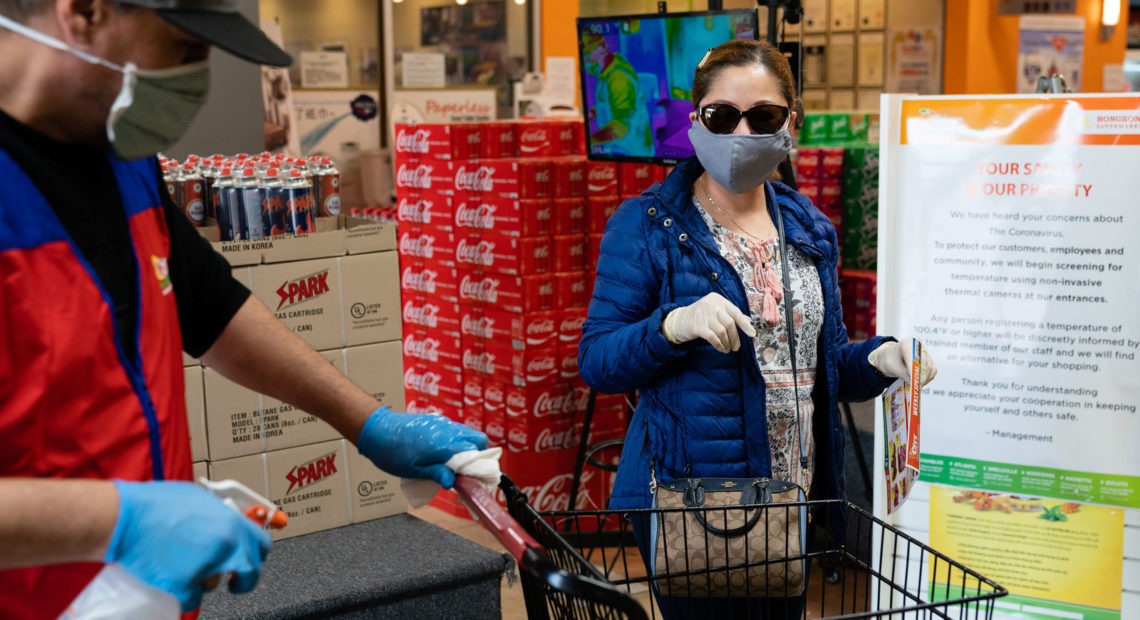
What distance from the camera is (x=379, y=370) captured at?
333 centimetres

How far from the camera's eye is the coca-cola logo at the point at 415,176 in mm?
5012

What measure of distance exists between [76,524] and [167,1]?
1.86 ft

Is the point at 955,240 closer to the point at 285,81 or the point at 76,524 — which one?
the point at 76,524

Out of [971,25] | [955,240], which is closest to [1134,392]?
[955,240]

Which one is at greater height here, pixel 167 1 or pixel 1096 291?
pixel 167 1

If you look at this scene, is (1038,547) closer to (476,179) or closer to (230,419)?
(230,419)

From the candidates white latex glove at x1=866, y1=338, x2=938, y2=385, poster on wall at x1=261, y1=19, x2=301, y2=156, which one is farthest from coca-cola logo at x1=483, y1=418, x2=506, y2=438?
white latex glove at x1=866, y1=338, x2=938, y2=385

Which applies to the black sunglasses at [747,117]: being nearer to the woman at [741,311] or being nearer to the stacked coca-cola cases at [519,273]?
the woman at [741,311]

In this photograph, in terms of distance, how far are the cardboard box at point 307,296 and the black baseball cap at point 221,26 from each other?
172cm

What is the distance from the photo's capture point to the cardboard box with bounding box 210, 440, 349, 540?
3141 millimetres

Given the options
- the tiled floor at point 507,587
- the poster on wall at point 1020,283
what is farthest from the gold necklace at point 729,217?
the tiled floor at point 507,587

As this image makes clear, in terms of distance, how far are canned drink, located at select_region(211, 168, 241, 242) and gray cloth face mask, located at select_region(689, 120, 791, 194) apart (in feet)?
4.04

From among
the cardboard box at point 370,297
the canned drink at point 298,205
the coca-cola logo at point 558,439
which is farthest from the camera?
the coca-cola logo at point 558,439

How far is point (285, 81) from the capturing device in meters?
6.14
